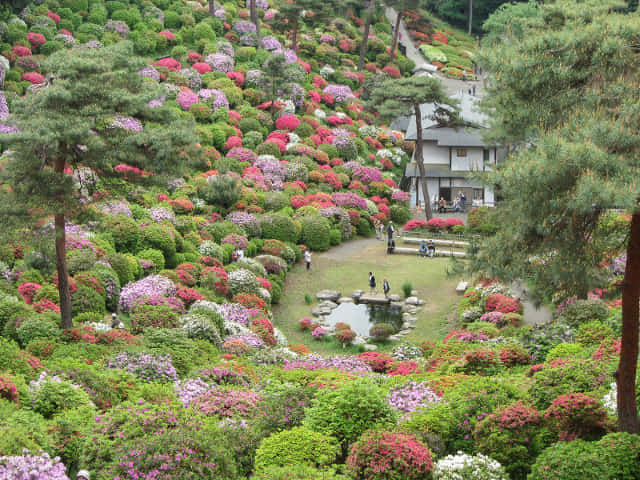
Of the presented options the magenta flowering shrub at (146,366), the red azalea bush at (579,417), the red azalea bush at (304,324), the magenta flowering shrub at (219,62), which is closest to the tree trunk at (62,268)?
the magenta flowering shrub at (146,366)

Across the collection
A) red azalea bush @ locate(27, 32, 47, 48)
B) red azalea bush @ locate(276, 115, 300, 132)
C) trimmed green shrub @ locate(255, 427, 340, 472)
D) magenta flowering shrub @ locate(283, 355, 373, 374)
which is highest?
red azalea bush @ locate(27, 32, 47, 48)

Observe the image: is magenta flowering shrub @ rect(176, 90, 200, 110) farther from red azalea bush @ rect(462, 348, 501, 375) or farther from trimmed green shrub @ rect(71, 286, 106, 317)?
red azalea bush @ rect(462, 348, 501, 375)

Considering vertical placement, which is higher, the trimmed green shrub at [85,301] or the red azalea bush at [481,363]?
the trimmed green shrub at [85,301]

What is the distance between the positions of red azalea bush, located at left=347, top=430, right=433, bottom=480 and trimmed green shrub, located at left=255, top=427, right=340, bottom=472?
42cm

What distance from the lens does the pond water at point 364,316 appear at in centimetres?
2667

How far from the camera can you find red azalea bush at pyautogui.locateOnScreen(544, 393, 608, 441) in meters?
11.1

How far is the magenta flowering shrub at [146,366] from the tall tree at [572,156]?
24.8 ft

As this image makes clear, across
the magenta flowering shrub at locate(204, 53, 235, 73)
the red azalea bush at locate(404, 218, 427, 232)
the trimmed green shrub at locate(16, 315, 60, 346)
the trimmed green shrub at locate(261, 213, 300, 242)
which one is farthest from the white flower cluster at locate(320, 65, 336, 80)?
the trimmed green shrub at locate(16, 315, 60, 346)

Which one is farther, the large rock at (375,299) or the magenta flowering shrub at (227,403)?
the large rock at (375,299)

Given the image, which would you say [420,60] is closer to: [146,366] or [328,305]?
[328,305]

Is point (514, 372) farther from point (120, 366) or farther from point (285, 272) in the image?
point (285, 272)

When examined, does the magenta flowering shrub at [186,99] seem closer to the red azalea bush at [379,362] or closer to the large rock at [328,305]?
the large rock at [328,305]

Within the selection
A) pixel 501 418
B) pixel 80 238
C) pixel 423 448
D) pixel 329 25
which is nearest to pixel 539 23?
Answer: pixel 501 418

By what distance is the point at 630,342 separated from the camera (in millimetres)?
10711
